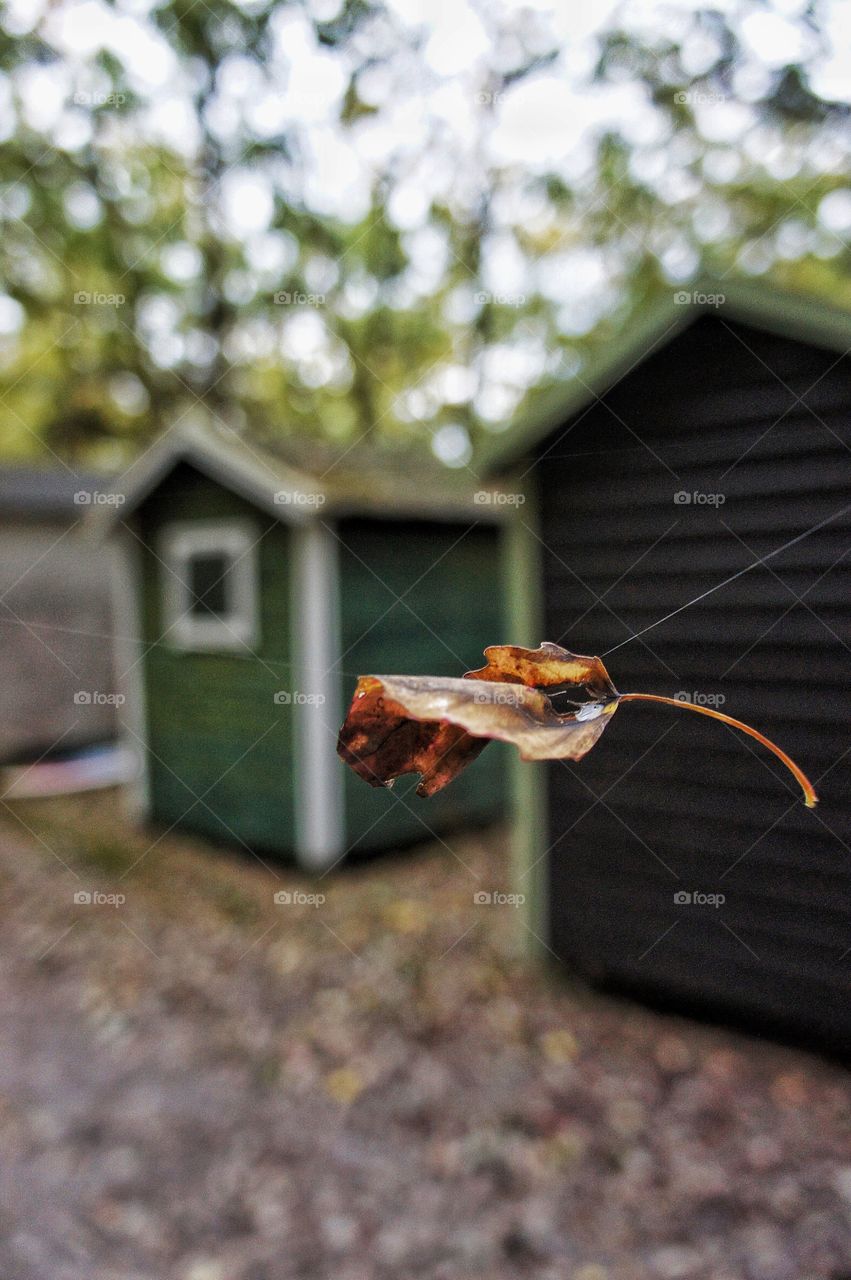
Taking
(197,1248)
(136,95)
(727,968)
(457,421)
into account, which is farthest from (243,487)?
(727,968)

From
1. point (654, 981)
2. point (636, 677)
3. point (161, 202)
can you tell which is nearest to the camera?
point (636, 677)

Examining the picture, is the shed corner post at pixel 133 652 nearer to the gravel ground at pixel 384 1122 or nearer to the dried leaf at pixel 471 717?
the gravel ground at pixel 384 1122

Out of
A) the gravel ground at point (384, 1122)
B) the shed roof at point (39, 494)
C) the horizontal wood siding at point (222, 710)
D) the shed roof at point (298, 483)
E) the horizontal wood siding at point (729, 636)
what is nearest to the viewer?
the horizontal wood siding at point (729, 636)

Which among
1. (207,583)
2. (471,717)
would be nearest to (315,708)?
(207,583)

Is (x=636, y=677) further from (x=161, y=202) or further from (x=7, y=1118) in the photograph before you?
(x=161, y=202)

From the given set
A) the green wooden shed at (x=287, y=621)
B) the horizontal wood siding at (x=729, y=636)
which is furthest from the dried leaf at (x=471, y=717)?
the green wooden shed at (x=287, y=621)

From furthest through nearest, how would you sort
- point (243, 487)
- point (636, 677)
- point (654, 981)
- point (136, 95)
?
point (243, 487) → point (136, 95) → point (654, 981) → point (636, 677)

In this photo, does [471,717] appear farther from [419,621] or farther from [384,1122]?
[419,621]

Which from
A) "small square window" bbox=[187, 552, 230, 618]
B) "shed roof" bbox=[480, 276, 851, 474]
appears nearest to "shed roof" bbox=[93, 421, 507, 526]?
"small square window" bbox=[187, 552, 230, 618]
